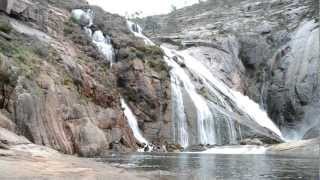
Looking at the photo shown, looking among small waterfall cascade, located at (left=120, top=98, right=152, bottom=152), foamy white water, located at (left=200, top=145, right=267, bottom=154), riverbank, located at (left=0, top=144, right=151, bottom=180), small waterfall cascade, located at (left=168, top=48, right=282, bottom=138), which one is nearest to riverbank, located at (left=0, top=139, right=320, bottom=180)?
riverbank, located at (left=0, top=144, right=151, bottom=180)

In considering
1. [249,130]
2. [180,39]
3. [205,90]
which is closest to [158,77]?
[205,90]

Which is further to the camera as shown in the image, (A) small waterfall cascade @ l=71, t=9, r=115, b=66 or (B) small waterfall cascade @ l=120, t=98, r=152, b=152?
(A) small waterfall cascade @ l=71, t=9, r=115, b=66

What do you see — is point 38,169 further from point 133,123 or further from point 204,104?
point 204,104

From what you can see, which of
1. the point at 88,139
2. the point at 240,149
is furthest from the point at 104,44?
the point at 88,139

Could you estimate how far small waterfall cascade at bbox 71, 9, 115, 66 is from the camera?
186 feet

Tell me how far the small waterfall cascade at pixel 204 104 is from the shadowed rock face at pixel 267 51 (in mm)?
3615

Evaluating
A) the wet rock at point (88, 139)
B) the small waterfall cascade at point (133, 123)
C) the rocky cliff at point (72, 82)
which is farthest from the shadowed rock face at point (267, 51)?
the wet rock at point (88, 139)

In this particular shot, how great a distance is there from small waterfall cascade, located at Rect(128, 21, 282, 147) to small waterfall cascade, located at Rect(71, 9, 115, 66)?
7927 millimetres

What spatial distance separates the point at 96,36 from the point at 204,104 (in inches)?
580

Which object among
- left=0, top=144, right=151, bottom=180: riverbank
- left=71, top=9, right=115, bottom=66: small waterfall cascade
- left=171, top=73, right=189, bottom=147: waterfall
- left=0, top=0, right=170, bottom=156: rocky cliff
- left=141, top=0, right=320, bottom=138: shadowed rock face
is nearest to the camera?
left=0, top=144, right=151, bottom=180: riverbank

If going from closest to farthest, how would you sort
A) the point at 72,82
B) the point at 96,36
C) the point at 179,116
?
the point at 72,82
the point at 179,116
the point at 96,36

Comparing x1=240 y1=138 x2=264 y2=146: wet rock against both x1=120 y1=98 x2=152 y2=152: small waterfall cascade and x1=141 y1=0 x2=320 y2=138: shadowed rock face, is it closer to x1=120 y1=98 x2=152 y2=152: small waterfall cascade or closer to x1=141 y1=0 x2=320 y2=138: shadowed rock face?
x1=120 y1=98 x2=152 y2=152: small waterfall cascade

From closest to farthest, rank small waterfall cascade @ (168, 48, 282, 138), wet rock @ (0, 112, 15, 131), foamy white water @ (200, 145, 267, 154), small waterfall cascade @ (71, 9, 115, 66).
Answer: wet rock @ (0, 112, 15, 131), foamy white water @ (200, 145, 267, 154), small waterfall cascade @ (71, 9, 115, 66), small waterfall cascade @ (168, 48, 282, 138)

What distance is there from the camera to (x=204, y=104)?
5709 centimetres
